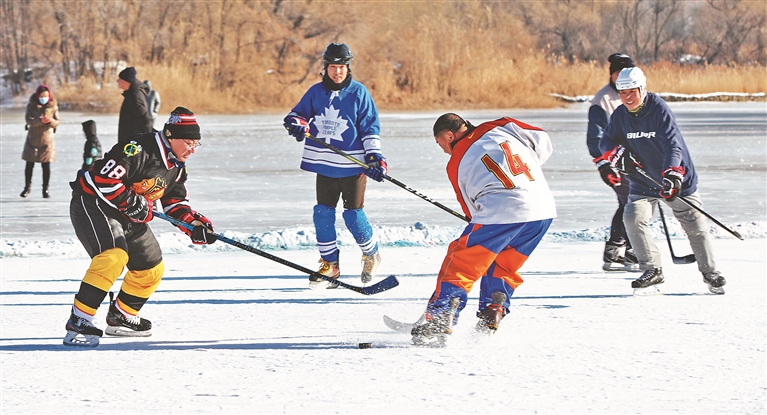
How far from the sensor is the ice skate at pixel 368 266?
5402 millimetres

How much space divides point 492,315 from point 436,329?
246 mm

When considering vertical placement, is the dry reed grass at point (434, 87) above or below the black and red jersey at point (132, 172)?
below

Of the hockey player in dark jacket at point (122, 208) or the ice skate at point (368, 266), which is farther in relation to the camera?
the ice skate at point (368, 266)

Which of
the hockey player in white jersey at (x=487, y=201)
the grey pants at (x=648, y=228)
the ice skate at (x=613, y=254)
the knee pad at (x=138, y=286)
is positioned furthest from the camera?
the ice skate at (x=613, y=254)

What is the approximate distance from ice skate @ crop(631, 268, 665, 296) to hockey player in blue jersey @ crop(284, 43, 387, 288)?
1406 mm

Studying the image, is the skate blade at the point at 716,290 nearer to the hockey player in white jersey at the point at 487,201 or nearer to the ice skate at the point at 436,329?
the hockey player in white jersey at the point at 487,201

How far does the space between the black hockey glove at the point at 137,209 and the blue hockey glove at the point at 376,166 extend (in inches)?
65.7

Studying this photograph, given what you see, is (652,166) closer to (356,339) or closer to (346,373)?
(356,339)

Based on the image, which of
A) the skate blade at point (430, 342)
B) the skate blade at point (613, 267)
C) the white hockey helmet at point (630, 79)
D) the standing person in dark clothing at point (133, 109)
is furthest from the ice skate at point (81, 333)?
the standing person in dark clothing at point (133, 109)

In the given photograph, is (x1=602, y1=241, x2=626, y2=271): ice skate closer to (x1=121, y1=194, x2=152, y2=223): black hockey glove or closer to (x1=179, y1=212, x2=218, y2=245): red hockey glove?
(x1=179, y1=212, x2=218, y2=245): red hockey glove

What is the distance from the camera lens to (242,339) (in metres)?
3.98

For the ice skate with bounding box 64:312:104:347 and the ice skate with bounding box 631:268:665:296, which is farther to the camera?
the ice skate with bounding box 631:268:665:296

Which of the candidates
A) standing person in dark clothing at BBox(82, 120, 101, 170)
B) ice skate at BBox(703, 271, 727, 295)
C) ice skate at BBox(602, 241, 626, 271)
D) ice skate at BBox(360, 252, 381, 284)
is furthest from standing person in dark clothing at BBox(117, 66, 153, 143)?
ice skate at BBox(703, 271, 727, 295)

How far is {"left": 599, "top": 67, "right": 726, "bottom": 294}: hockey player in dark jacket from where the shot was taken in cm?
484
